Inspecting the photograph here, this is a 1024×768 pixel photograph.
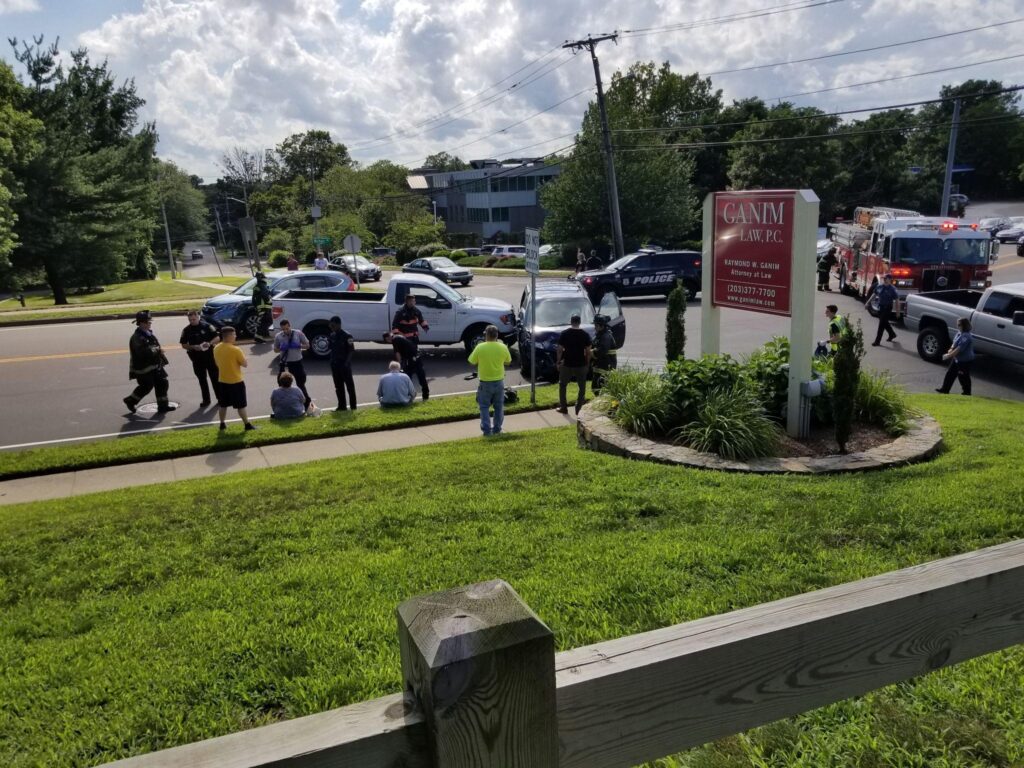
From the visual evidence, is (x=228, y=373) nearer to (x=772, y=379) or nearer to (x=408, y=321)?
(x=408, y=321)

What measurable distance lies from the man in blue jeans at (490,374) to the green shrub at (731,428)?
312 centimetres

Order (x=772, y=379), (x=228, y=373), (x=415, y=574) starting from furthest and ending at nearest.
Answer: (x=228, y=373) → (x=772, y=379) → (x=415, y=574)

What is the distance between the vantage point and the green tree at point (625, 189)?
39.4 metres

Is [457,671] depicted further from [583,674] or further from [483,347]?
[483,347]

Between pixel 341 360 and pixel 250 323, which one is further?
pixel 250 323

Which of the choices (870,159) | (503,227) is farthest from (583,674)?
(503,227)

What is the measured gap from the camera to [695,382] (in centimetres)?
866

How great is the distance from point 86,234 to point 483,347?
28.9 metres

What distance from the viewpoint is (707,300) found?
9836 mm

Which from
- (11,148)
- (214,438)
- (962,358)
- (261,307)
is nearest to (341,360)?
(214,438)

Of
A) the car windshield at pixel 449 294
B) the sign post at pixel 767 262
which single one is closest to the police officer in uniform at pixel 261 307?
the car windshield at pixel 449 294

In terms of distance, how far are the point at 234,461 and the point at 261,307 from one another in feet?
35.5

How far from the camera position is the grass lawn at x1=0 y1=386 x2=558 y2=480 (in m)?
9.96

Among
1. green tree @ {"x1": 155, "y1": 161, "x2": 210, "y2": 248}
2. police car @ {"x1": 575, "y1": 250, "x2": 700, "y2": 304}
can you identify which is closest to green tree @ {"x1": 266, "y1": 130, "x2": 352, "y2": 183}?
green tree @ {"x1": 155, "y1": 161, "x2": 210, "y2": 248}
